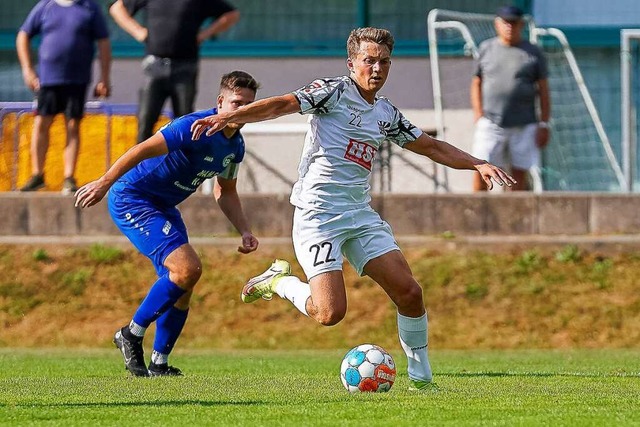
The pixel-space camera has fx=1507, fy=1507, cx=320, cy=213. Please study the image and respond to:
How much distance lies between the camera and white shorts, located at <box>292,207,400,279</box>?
9664mm

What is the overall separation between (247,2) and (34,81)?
17.6 feet

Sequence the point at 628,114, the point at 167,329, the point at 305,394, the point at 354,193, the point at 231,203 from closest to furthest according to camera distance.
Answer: the point at 305,394 → the point at 354,193 → the point at 167,329 → the point at 231,203 → the point at 628,114

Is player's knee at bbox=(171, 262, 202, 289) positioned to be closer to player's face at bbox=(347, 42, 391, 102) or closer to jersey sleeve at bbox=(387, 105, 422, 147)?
jersey sleeve at bbox=(387, 105, 422, 147)

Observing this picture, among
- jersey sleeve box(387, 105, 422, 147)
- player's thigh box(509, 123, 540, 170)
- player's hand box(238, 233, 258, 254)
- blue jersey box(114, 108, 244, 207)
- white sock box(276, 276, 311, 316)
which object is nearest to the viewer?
jersey sleeve box(387, 105, 422, 147)

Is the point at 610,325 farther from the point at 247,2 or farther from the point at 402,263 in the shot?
the point at 247,2

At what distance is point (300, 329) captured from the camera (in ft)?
51.5

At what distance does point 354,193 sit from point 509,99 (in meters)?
7.07

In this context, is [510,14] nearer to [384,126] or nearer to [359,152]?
[384,126]

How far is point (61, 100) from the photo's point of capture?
1645 cm

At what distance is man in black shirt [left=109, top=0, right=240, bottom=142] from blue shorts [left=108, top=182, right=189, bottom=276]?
488 centimetres

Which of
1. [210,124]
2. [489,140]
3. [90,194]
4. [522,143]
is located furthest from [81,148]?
[210,124]

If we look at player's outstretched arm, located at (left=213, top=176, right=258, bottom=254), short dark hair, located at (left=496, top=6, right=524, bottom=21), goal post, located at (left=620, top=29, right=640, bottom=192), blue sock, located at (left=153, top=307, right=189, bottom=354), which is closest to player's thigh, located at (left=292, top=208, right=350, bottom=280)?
player's outstretched arm, located at (left=213, top=176, right=258, bottom=254)

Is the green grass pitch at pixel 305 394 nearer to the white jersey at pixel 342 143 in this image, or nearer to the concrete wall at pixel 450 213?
the white jersey at pixel 342 143

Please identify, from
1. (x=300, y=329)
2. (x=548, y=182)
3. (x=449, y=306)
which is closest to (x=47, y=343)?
(x=300, y=329)
